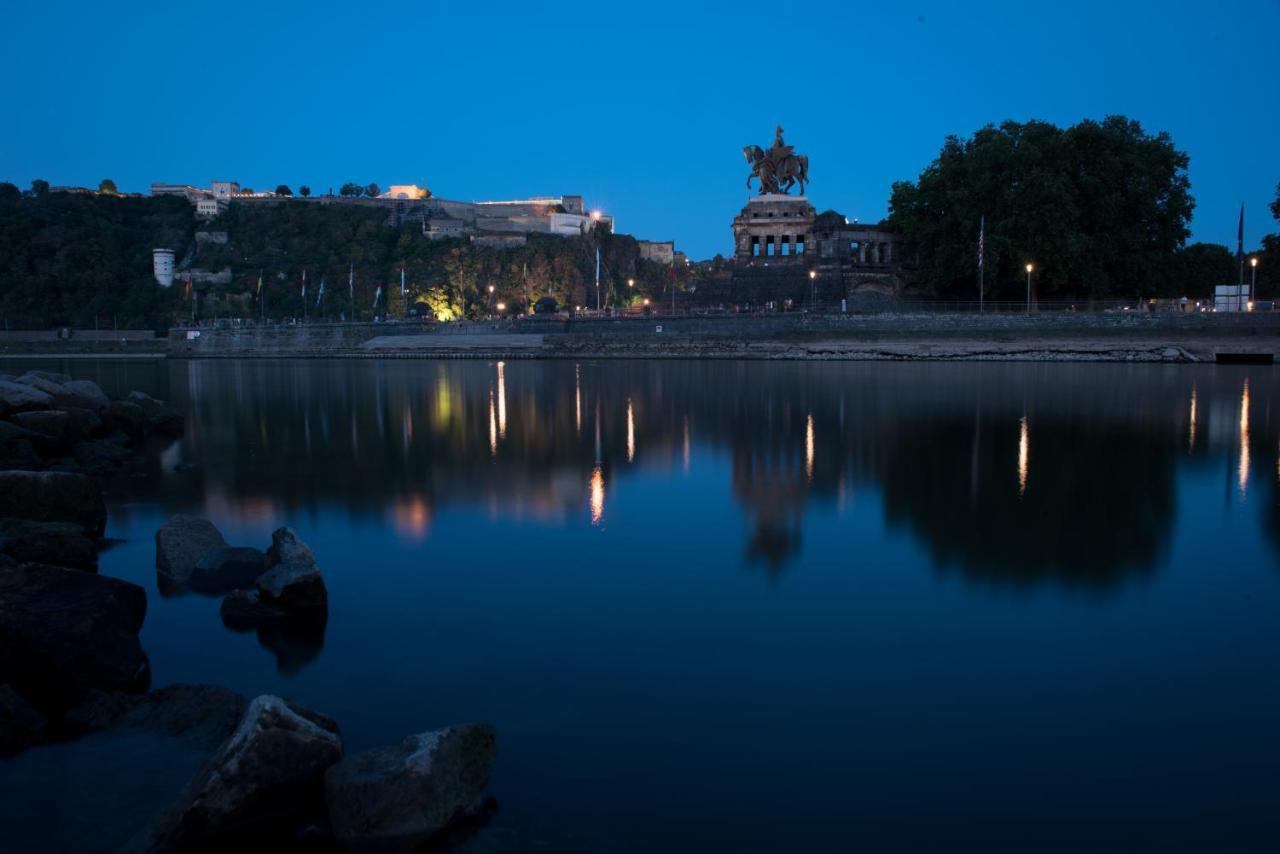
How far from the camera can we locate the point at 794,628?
893 centimetres

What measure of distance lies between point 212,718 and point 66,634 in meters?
1.77

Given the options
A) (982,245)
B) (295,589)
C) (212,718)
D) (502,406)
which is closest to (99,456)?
(502,406)

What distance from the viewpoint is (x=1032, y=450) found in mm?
19312

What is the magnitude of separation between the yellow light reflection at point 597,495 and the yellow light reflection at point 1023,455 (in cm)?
665

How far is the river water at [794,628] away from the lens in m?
5.94

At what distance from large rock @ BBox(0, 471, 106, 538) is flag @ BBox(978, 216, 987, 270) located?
2062 inches

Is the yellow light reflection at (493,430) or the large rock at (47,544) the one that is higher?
the large rock at (47,544)

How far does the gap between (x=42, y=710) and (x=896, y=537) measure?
948cm

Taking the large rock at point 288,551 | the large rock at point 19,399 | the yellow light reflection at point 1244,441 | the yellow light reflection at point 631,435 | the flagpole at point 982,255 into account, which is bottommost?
the yellow light reflection at point 1244,441

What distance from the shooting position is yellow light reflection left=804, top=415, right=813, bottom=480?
1726 cm

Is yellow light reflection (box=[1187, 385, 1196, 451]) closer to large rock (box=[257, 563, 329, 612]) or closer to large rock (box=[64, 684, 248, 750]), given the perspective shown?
large rock (box=[257, 563, 329, 612])

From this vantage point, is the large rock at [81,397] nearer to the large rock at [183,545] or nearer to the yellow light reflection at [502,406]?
the yellow light reflection at [502,406]

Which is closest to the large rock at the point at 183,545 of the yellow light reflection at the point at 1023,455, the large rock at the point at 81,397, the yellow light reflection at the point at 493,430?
the yellow light reflection at the point at 493,430

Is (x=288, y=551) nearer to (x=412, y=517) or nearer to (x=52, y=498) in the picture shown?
(x=412, y=517)
